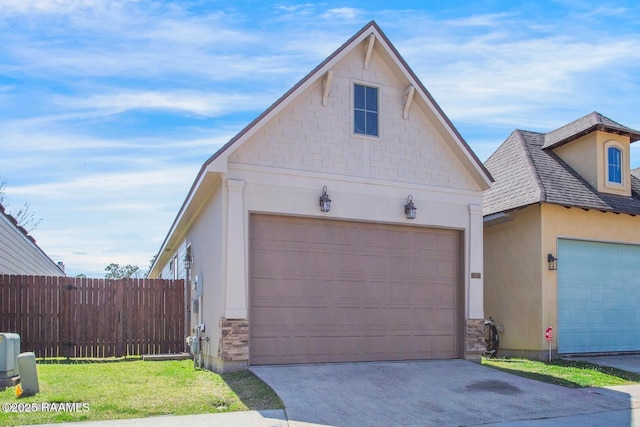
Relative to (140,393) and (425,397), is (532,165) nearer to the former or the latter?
(425,397)

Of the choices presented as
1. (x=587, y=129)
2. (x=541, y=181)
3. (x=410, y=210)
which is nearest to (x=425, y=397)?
(x=410, y=210)

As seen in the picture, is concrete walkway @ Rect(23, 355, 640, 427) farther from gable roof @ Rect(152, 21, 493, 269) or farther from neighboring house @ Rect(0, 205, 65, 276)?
neighboring house @ Rect(0, 205, 65, 276)

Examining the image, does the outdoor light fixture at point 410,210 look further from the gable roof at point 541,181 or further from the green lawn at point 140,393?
the green lawn at point 140,393

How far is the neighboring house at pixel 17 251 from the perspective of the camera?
15.9 m

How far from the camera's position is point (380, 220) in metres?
12.4

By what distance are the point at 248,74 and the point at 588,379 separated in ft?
30.1

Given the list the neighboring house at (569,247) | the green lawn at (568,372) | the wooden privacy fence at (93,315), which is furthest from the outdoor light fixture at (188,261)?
the neighboring house at (569,247)

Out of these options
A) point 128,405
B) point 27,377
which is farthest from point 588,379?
point 27,377

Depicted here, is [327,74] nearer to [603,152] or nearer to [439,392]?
[439,392]

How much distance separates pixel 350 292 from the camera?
12.1m

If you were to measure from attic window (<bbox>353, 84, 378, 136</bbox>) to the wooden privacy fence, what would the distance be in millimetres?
6657

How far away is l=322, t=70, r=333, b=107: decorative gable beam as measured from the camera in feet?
39.7

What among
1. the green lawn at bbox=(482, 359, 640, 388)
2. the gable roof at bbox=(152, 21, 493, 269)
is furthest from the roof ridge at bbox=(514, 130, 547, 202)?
the green lawn at bbox=(482, 359, 640, 388)

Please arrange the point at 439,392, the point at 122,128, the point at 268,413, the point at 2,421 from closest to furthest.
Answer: the point at 2,421
the point at 268,413
the point at 439,392
the point at 122,128
